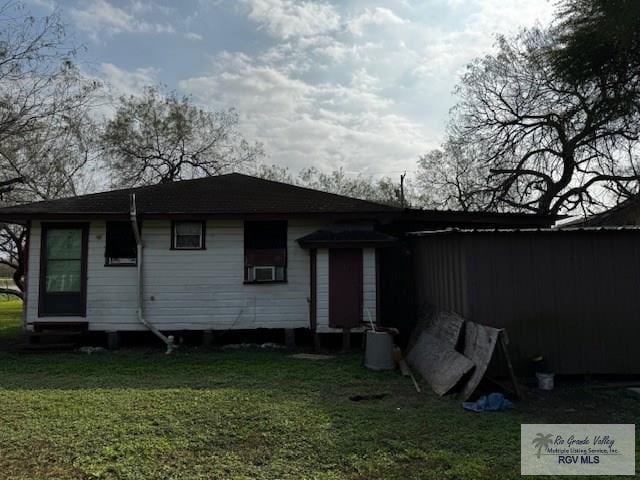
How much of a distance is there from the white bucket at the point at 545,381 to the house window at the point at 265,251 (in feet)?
16.4

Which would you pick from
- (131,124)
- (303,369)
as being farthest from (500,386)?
(131,124)

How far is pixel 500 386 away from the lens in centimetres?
547

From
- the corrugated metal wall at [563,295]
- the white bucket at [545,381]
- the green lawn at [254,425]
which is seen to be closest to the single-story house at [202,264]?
the green lawn at [254,425]

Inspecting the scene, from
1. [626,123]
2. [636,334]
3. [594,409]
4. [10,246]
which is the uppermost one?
[626,123]

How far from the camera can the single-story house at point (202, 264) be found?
28.5 feet

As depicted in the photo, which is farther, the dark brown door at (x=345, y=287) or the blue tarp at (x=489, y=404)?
the dark brown door at (x=345, y=287)

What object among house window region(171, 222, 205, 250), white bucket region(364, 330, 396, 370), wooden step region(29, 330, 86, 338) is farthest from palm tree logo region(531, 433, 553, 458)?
wooden step region(29, 330, 86, 338)

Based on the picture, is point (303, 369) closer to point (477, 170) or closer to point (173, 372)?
point (173, 372)

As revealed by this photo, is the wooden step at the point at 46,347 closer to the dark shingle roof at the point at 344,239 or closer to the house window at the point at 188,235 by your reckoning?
the house window at the point at 188,235

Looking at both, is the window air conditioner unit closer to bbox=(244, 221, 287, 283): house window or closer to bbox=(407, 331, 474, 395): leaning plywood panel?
bbox=(244, 221, 287, 283): house window

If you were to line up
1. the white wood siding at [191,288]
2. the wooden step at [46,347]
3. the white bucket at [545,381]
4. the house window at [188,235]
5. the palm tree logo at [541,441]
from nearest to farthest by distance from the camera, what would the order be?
the palm tree logo at [541,441]
the white bucket at [545,381]
the wooden step at [46,347]
the white wood siding at [191,288]
the house window at [188,235]

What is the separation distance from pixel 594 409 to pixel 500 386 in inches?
39.0

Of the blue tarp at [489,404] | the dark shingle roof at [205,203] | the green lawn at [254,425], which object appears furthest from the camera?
the dark shingle roof at [205,203]

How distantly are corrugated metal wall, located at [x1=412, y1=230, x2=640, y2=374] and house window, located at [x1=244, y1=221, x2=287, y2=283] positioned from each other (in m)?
4.13
